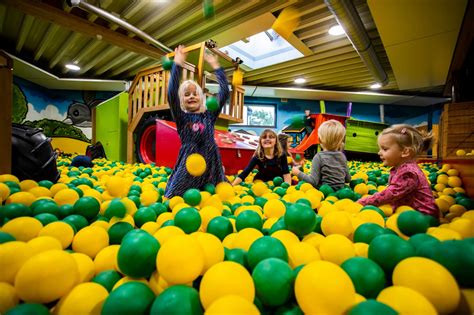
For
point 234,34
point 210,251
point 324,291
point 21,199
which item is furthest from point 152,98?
point 324,291

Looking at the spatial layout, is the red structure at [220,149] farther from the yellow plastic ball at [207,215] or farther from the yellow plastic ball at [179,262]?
the yellow plastic ball at [179,262]

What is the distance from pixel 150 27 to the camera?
3.67 metres

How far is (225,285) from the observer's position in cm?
41

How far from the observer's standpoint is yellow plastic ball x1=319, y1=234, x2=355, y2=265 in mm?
558

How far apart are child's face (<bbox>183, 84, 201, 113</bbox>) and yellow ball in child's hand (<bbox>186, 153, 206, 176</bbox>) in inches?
12.1

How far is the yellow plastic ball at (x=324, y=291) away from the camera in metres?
0.37

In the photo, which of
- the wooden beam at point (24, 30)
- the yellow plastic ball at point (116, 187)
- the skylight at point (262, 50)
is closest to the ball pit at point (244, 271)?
the yellow plastic ball at point (116, 187)

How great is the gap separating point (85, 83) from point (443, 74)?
25.7 ft

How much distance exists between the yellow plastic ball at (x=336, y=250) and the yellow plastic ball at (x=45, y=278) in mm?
527

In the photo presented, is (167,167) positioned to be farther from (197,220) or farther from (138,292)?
(138,292)

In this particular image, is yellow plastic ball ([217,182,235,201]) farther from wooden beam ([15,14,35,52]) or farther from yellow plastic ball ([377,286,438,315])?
wooden beam ([15,14,35,52])

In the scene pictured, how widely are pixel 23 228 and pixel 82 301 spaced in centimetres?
47

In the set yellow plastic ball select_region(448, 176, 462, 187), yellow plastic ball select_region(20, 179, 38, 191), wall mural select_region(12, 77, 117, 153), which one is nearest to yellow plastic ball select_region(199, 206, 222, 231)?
yellow plastic ball select_region(20, 179, 38, 191)

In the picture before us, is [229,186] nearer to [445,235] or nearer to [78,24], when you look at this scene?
[445,235]
